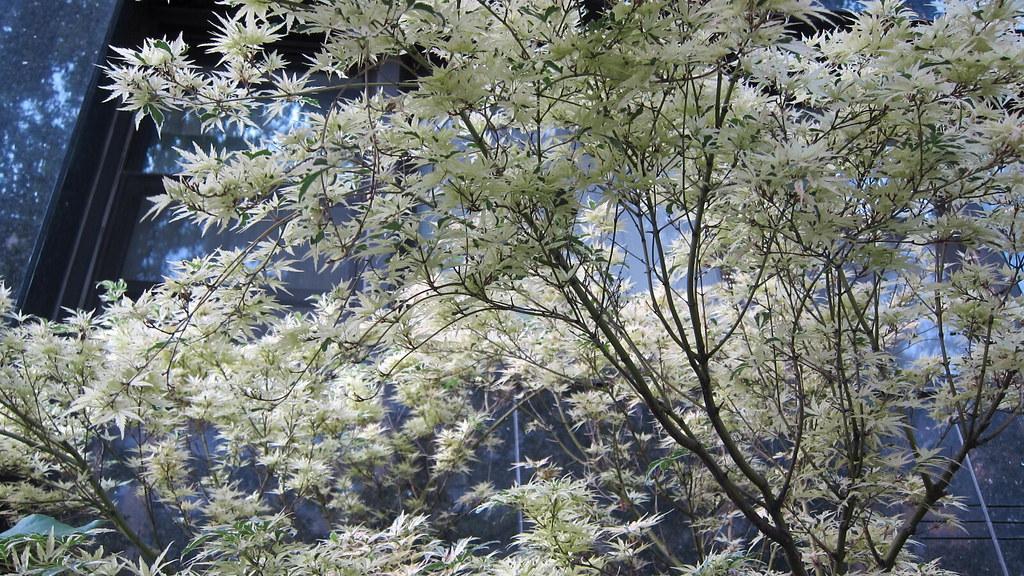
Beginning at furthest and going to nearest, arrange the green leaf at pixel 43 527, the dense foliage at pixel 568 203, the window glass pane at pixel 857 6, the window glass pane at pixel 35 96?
the window glass pane at pixel 857 6
the window glass pane at pixel 35 96
the green leaf at pixel 43 527
the dense foliage at pixel 568 203

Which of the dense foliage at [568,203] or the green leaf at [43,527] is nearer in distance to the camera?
the dense foliage at [568,203]

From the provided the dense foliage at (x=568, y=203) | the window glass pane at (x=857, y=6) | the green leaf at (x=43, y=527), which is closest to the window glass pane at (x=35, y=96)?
the dense foliage at (x=568, y=203)

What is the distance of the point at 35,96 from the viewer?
12.1 feet

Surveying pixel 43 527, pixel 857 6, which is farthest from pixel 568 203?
pixel 857 6

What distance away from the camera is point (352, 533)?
1933 mm

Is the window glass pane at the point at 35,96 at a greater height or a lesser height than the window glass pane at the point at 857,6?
lesser

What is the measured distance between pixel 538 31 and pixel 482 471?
271cm

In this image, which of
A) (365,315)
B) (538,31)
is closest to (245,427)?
(365,315)

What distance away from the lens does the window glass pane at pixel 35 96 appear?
350cm

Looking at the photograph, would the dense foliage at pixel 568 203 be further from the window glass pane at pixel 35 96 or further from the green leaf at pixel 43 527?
A: the window glass pane at pixel 35 96

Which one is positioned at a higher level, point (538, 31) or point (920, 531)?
point (538, 31)

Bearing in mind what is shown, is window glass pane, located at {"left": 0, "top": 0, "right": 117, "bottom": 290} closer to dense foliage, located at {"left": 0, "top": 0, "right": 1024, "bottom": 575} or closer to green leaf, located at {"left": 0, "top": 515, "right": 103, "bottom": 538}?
dense foliage, located at {"left": 0, "top": 0, "right": 1024, "bottom": 575}

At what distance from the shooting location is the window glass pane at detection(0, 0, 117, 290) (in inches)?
138

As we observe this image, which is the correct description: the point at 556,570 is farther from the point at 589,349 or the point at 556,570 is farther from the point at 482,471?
the point at 482,471
